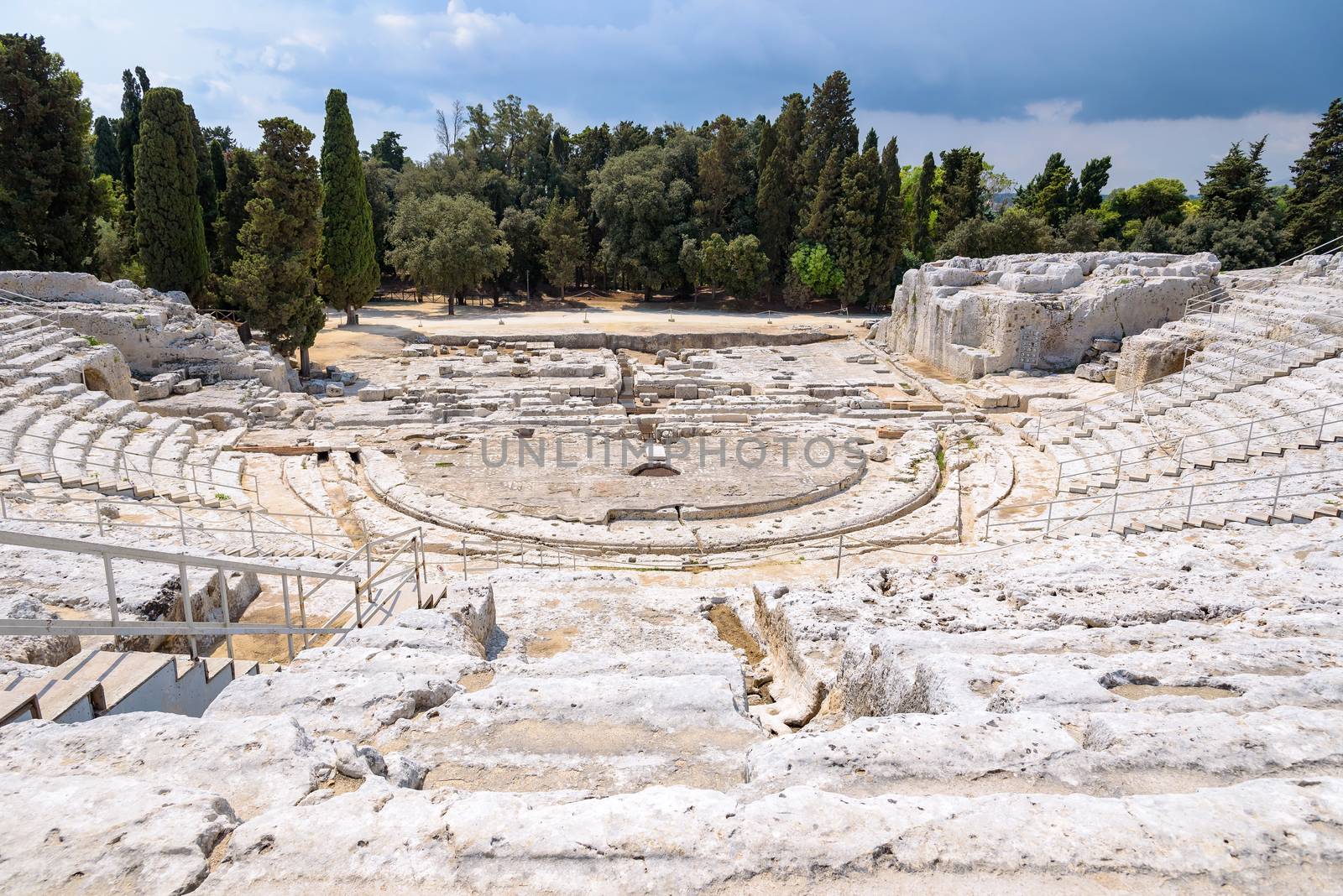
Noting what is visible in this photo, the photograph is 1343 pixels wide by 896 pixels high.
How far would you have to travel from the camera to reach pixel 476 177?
43125 mm

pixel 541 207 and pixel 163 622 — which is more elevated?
pixel 541 207

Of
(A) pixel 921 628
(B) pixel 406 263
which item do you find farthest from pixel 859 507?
(B) pixel 406 263

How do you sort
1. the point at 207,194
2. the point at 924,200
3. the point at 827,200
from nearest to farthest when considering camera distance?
the point at 207,194
the point at 827,200
the point at 924,200

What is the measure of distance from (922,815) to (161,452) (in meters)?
16.1

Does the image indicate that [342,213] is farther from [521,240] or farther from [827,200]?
[827,200]

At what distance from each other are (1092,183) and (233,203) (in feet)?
141

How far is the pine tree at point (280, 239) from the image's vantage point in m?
22.8

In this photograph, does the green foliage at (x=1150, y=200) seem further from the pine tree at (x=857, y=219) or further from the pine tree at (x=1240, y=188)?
the pine tree at (x=857, y=219)

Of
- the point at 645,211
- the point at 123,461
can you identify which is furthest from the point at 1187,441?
the point at 645,211

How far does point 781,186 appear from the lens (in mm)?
39781

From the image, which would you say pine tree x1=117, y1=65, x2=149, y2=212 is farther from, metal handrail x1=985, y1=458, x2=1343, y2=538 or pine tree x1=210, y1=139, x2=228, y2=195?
metal handrail x1=985, y1=458, x2=1343, y2=538

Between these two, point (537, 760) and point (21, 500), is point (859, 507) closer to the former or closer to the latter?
point (537, 760)

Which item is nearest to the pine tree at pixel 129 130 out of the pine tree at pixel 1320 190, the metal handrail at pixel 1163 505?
the metal handrail at pixel 1163 505

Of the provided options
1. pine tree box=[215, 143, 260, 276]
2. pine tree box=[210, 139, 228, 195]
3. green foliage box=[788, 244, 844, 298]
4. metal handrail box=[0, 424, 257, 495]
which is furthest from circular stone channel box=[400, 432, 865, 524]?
pine tree box=[210, 139, 228, 195]
